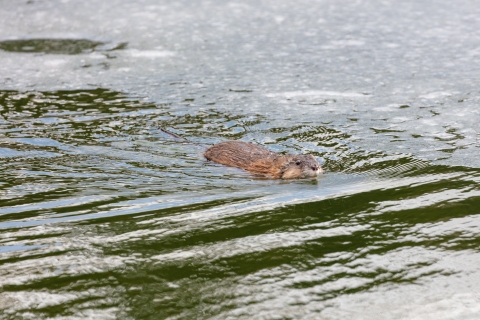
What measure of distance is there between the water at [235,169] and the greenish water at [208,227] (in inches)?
0.5

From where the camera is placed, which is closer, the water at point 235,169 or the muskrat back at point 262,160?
the water at point 235,169

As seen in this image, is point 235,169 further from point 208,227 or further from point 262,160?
point 208,227

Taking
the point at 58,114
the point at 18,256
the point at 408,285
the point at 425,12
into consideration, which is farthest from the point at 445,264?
the point at 425,12

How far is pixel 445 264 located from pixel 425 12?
20.1 feet

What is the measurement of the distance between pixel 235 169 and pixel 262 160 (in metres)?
0.23

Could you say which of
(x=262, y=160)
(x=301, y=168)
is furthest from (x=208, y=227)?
(x=262, y=160)

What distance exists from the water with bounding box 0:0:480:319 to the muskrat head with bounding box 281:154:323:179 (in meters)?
0.07

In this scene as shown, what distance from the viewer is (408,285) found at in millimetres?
3379

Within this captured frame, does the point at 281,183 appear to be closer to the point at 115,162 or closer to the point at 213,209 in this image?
the point at 213,209

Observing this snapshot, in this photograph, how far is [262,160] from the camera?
5301 mm

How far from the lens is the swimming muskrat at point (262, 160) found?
494 cm

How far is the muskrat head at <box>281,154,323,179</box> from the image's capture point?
4887mm

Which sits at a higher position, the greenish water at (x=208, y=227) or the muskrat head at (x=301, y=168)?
the muskrat head at (x=301, y=168)

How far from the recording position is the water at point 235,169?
11.0ft
